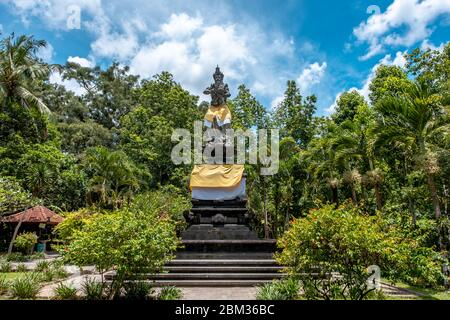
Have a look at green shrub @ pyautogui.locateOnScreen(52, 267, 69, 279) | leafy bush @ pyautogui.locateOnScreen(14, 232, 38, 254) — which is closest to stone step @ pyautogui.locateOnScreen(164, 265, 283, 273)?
green shrub @ pyautogui.locateOnScreen(52, 267, 69, 279)

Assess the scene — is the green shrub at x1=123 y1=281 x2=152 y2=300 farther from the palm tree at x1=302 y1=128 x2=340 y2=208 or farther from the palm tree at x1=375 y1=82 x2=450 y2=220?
the palm tree at x1=302 y1=128 x2=340 y2=208

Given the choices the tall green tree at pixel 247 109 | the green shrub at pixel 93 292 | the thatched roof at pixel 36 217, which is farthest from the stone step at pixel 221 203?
the tall green tree at pixel 247 109

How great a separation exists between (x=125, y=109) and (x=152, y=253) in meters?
31.4

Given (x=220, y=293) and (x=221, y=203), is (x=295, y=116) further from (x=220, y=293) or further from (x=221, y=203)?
(x=220, y=293)

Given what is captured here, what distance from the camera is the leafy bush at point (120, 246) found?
5980 mm

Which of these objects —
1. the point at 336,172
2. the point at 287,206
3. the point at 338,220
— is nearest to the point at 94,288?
the point at 338,220

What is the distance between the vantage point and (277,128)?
2825cm

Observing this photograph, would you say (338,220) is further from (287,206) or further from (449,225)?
(287,206)

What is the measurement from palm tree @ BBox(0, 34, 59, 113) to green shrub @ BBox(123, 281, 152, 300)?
45.2 feet

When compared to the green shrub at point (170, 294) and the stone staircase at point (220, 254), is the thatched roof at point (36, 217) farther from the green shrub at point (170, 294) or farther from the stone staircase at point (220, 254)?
the green shrub at point (170, 294)

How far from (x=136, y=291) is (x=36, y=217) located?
16788 millimetres

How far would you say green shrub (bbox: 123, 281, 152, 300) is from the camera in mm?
6520

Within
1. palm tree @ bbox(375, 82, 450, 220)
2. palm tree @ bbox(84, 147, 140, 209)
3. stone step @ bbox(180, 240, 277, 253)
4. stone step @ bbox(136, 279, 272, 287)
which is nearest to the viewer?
stone step @ bbox(136, 279, 272, 287)

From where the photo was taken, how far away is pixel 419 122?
10.2m
